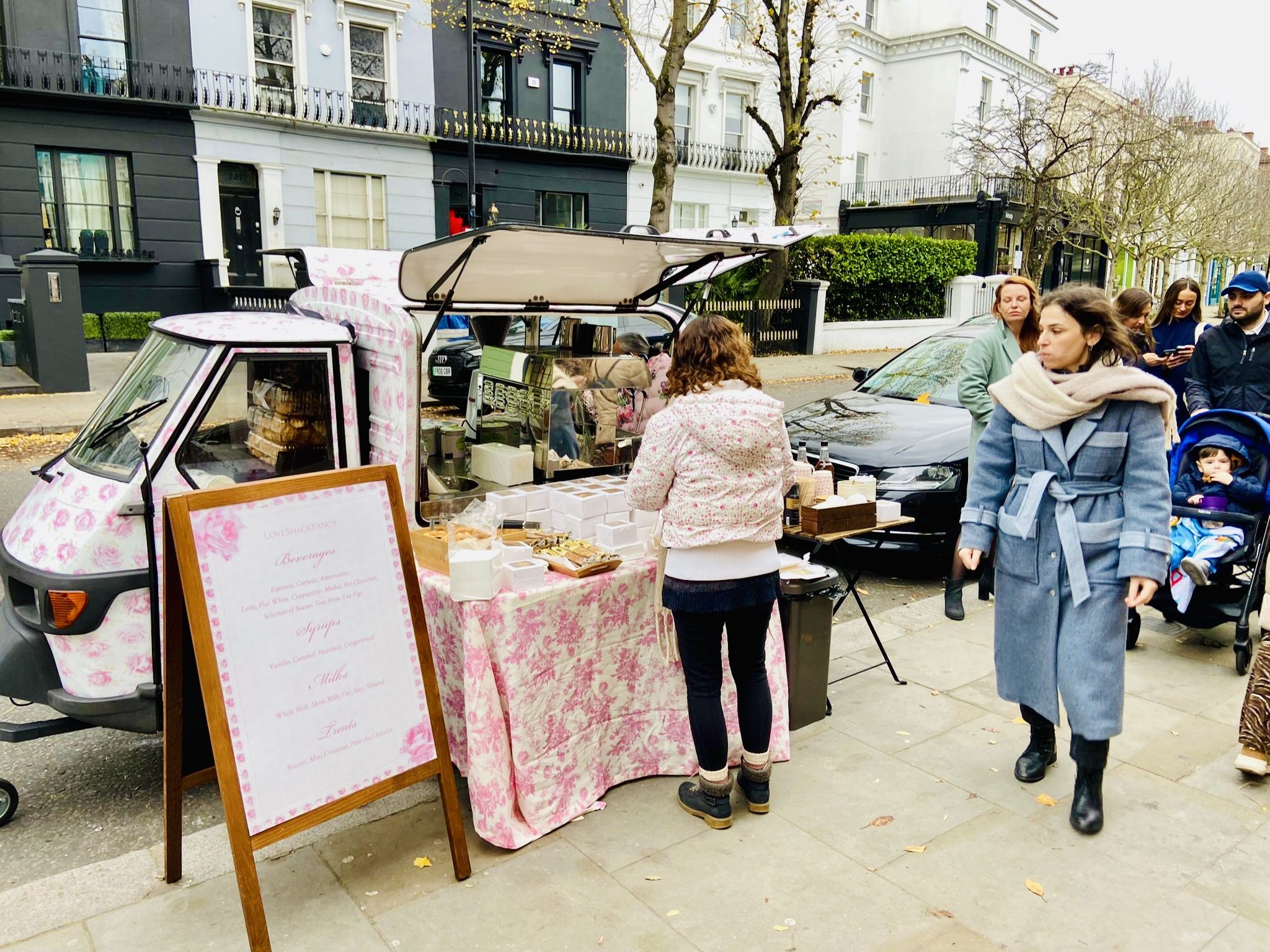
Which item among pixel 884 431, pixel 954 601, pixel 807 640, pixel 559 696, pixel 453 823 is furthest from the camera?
pixel 884 431

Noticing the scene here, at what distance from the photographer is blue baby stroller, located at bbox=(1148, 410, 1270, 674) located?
16.3 ft

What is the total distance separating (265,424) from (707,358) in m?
1.93

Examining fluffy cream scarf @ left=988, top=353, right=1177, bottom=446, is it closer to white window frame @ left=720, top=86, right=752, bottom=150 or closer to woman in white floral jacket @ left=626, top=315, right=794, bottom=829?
woman in white floral jacket @ left=626, top=315, right=794, bottom=829

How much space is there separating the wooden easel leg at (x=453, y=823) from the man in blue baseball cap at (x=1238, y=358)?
509 cm

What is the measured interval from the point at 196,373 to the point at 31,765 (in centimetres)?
202

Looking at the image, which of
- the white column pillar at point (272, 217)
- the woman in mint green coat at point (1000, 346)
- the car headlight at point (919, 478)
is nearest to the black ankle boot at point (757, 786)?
the woman in mint green coat at point (1000, 346)

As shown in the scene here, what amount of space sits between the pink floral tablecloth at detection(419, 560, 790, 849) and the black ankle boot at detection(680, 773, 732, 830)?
1.08 feet

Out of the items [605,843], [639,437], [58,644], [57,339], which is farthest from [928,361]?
[57,339]

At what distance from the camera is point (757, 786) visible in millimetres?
3529

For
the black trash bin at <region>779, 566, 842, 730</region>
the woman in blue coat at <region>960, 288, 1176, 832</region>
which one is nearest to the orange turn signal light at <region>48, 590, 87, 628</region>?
the black trash bin at <region>779, 566, 842, 730</region>

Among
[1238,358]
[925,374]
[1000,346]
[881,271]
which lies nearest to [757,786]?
[1000,346]

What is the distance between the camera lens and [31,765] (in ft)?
13.3

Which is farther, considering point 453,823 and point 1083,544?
point 1083,544

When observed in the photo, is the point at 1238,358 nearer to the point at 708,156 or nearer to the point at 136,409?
the point at 136,409
